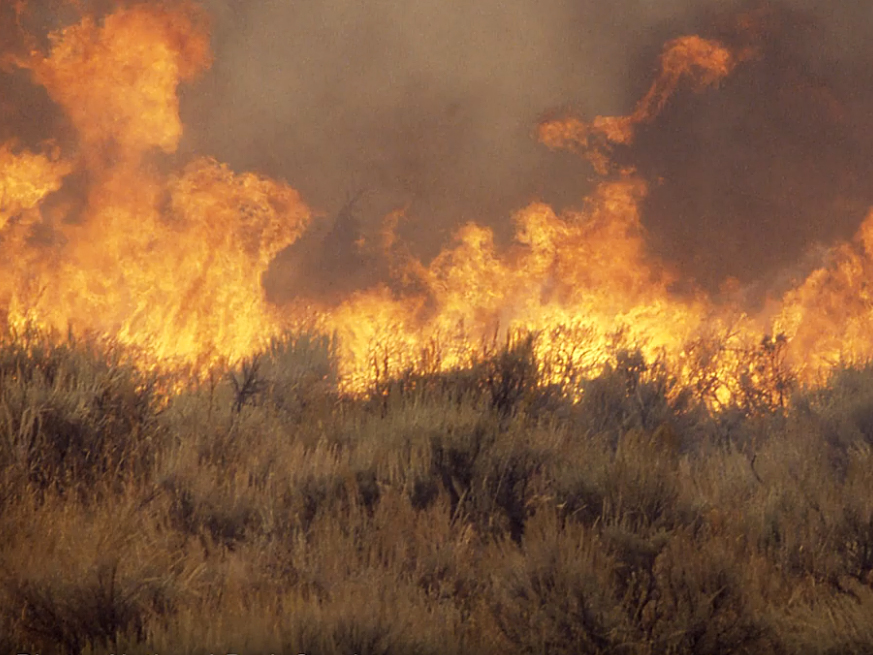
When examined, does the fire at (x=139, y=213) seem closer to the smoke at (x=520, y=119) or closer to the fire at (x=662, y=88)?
the smoke at (x=520, y=119)

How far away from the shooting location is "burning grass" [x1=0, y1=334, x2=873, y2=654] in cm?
485

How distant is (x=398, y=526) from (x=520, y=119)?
19780 millimetres

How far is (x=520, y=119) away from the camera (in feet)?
82.3

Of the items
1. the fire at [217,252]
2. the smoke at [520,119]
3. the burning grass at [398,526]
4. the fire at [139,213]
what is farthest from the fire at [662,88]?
the burning grass at [398,526]

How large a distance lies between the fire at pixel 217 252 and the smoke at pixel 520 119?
1.32m

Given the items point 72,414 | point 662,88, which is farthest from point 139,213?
point 662,88

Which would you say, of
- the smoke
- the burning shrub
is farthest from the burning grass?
the smoke

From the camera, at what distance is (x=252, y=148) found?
77.5ft

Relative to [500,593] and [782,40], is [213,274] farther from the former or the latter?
[782,40]

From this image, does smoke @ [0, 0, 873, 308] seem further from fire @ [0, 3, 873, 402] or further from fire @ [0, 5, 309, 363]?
fire @ [0, 5, 309, 363]

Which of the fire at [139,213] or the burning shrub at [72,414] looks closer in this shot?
the burning shrub at [72,414]

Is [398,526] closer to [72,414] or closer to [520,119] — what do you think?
[72,414]

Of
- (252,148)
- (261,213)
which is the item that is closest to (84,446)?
(261,213)

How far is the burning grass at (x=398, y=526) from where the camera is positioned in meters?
4.85
